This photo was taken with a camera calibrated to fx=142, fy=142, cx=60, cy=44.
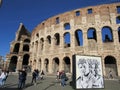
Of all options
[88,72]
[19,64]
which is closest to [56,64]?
[19,64]

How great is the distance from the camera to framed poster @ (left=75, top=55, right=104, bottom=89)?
9.17m

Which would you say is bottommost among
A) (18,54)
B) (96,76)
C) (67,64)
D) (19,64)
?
(96,76)

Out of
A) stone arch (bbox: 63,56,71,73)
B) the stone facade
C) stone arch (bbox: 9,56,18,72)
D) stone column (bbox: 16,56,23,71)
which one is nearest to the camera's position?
stone arch (bbox: 63,56,71,73)

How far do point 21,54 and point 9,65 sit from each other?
3488mm

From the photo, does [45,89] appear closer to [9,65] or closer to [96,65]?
[96,65]

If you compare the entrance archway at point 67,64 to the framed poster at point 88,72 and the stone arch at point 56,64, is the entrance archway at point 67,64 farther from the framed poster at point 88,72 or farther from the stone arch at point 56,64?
the framed poster at point 88,72

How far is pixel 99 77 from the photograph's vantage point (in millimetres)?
9547

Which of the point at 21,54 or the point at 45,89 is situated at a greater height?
the point at 21,54

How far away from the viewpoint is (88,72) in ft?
31.0

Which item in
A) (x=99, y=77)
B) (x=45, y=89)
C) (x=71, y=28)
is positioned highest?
(x=71, y=28)

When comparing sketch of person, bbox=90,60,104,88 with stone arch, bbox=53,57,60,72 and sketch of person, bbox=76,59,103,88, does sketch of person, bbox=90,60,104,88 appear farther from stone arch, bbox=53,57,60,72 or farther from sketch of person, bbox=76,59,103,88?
stone arch, bbox=53,57,60,72

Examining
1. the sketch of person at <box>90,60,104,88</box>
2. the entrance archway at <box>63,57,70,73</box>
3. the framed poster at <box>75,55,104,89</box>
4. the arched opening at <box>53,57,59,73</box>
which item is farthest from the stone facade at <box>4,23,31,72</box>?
the sketch of person at <box>90,60,104,88</box>

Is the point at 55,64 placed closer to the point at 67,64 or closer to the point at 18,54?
the point at 67,64

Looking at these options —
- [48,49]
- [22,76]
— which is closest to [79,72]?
[22,76]
